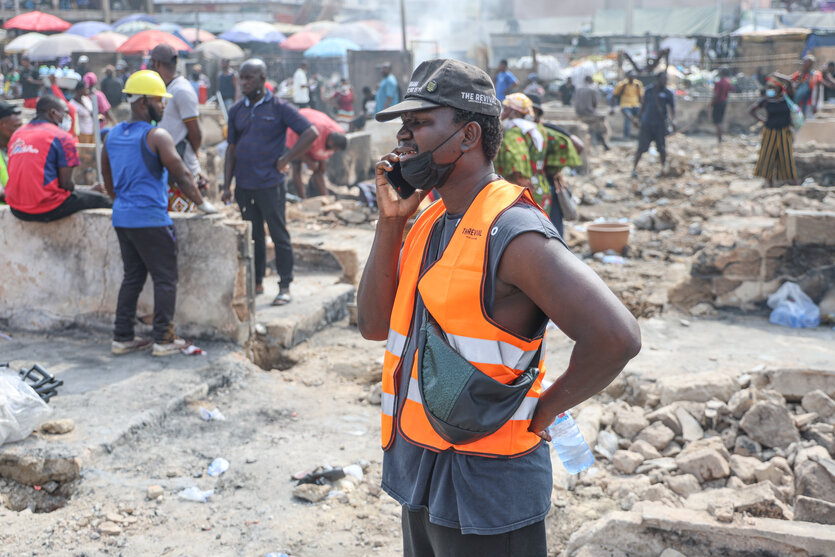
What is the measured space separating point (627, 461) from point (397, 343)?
2.64 meters

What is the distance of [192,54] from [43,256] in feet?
59.5

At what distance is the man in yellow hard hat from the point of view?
196 inches

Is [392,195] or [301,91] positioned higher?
[392,195]

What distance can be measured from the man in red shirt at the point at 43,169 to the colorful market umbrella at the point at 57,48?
16411mm

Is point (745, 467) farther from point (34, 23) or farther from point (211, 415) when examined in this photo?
point (34, 23)

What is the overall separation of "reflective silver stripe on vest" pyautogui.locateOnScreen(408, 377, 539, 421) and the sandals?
15.5ft

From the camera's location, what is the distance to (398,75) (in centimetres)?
1814

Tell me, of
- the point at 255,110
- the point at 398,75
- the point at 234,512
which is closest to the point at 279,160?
the point at 255,110

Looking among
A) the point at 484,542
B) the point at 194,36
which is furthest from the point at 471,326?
the point at 194,36

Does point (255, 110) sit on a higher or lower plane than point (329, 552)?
higher

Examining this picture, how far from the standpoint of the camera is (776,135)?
38.0 ft

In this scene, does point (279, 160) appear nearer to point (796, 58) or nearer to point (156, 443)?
point (156, 443)

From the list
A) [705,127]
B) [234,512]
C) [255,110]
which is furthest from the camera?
[705,127]

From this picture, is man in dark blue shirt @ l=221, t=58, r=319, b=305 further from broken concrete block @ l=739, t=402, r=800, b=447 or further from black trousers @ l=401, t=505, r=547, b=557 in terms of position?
black trousers @ l=401, t=505, r=547, b=557
